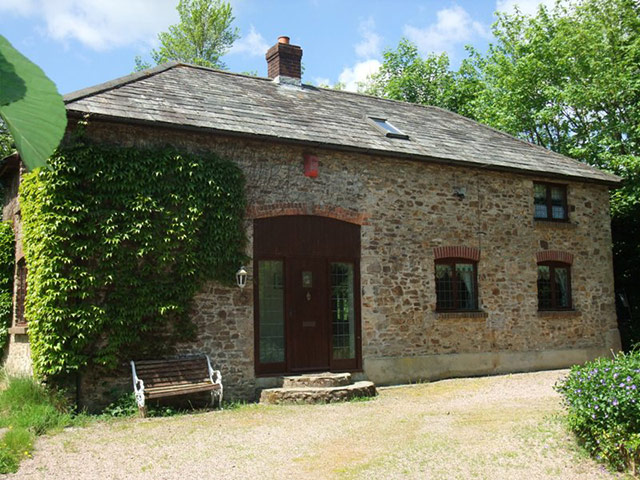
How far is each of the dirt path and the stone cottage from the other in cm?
212

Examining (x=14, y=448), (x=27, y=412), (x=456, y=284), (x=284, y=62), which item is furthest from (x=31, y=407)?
(x=284, y=62)

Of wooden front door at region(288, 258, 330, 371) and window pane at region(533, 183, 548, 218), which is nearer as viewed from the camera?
wooden front door at region(288, 258, 330, 371)

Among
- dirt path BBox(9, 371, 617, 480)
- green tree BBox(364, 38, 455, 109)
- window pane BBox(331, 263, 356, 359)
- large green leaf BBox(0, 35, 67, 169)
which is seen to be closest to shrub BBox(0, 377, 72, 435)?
dirt path BBox(9, 371, 617, 480)

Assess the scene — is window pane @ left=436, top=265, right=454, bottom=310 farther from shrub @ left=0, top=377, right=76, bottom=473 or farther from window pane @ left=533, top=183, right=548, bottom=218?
shrub @ left=0, top=377, right=76, bottom=473

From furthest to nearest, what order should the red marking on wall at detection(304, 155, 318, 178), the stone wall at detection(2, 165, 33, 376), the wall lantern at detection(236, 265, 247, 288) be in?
the red marking on wall at detection(304, 155, 318, 178) → the stone wall at detection(2, 165, 33, 376) → the wall lantern at detection(236, 265, 247, 288)

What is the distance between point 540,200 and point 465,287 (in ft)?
10.9

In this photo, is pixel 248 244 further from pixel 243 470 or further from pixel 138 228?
pixel 243 470

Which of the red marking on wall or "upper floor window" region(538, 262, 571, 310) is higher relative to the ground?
the red marking on wall

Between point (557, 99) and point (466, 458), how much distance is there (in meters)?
17.3

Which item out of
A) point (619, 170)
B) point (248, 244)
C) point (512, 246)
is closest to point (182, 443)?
point (248, 244)

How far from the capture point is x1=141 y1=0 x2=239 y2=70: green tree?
30.1 meters

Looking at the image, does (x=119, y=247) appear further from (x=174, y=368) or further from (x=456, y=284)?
(x=456, y=284)

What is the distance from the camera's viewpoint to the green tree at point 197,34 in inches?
1186

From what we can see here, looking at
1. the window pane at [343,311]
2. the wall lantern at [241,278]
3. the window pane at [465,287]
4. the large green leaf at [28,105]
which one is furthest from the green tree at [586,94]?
the large green leaf at [28,105]
